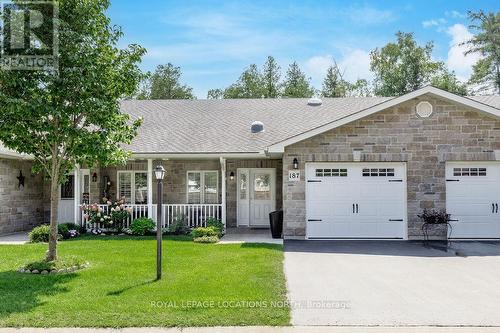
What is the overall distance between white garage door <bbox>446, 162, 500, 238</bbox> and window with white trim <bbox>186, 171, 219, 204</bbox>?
782cm

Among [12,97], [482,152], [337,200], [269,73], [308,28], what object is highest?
[269,73]

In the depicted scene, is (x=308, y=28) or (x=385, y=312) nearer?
(x=385, y=312)

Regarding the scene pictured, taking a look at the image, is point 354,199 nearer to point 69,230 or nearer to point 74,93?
point 74,93

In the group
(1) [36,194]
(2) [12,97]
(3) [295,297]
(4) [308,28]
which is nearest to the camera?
(3) [295,297]

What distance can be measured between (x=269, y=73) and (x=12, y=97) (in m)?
32.1

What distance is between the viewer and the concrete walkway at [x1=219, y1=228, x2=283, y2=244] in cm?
1231

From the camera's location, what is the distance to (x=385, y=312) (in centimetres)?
592

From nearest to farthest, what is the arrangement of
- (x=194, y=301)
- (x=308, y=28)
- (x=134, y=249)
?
(x=194, y=301) < (x=134, y=249) < (x=308, y=28)

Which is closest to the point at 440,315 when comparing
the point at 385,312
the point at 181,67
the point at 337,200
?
the point at 385,312

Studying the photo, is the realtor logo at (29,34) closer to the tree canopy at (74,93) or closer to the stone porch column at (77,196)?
the tree canopy at (74,93)

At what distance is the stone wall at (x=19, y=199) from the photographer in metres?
14.1

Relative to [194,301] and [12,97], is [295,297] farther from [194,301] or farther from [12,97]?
[12,97]

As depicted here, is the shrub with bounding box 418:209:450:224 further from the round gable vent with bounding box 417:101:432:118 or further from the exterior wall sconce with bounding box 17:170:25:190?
the exterior wall sconce with bounding box 17:170:25:190

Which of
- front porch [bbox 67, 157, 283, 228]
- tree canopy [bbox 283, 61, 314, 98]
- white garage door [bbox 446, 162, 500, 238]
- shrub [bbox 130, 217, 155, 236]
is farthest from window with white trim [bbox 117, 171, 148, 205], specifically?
tree canopy [bbox 283, 61, 314, 98]
